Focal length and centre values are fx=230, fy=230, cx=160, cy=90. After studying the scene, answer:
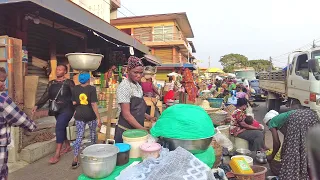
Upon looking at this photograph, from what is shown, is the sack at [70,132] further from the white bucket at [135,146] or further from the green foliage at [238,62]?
the green foliage at [238,62]

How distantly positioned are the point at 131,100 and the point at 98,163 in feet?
3.57

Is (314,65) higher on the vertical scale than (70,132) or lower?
higher

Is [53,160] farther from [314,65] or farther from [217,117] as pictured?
[314,65]

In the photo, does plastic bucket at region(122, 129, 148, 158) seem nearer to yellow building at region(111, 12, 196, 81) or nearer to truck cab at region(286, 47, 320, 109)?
truck cab at region(286, 47, 320, 109)

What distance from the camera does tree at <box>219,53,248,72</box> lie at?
52281 mm

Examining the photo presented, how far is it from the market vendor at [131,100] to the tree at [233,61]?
2030 inches

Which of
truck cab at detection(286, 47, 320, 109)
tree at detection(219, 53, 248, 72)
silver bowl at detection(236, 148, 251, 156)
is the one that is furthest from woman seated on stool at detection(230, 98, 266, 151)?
tree at detection(219, 53, 248, 72)

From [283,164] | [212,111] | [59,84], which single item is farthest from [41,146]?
[283,164]

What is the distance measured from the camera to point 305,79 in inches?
249

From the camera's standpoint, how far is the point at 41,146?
14.5 feet

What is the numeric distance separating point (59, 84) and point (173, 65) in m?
18.8

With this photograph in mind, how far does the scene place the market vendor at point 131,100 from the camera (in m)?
2.49

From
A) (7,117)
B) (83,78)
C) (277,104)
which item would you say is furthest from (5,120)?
(277,104)

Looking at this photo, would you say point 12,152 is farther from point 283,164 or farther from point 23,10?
point 283,164
